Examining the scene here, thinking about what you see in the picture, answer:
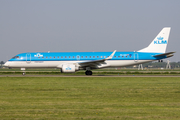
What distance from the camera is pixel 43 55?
34375mm

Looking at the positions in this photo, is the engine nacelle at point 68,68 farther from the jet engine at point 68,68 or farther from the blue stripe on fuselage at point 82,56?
the blue stripe on fuselage at point 82,56

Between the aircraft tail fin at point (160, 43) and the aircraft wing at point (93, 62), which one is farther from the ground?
the aircraft tail fin at point (160, 43)

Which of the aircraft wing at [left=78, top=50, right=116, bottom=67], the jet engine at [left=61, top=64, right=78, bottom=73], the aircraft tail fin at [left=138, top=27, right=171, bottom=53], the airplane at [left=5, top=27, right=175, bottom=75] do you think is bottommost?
the jet engine at [left=61, top=64, right=78, bottom=73]

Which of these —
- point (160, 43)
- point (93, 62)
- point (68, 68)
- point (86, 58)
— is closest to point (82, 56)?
point (86, 58)

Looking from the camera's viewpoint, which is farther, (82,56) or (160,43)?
(160,43)

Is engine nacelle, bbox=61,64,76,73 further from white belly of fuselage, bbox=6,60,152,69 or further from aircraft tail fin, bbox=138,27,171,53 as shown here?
aircraft tail fin, bbox=138,27,171,53

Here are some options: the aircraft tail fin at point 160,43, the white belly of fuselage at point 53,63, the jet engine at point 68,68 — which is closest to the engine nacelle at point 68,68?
the jet engine at point 68,68

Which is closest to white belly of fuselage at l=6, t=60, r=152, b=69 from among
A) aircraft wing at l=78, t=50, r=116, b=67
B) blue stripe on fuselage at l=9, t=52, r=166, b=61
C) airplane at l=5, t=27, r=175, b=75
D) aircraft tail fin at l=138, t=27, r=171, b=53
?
airplane at l=5, t=27, r=175, b=75

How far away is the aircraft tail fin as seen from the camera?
35062mm

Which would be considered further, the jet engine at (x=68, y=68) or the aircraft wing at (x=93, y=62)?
the aircraft wing at (x=93, y=62)

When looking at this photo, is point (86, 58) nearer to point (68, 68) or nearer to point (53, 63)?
point (68, 68)

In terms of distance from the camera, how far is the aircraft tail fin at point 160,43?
35.1 metres

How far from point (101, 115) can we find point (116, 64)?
83.0 feet

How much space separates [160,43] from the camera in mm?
35375
